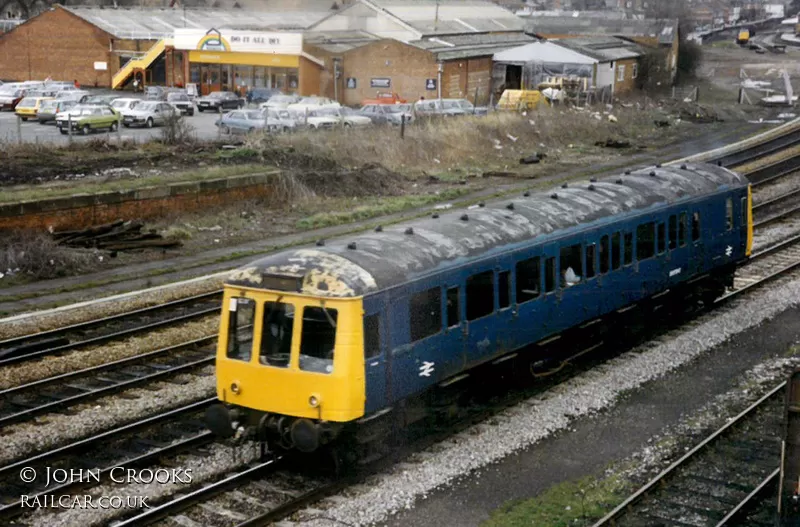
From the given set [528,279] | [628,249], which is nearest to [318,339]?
[528,279]

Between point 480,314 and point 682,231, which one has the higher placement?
point 682,231

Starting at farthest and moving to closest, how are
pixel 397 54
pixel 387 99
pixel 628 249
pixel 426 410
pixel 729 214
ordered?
pixel 397 54 < pixel 387 99 < pixel 729 214 < pixel 628 249 < pixel 426 410

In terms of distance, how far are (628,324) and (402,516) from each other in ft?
24.7

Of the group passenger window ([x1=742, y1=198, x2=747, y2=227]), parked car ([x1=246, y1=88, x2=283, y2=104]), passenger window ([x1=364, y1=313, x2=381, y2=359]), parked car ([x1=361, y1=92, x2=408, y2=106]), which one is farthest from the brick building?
passenger window ([x1=364, y1=313, x2=381, y2=359])

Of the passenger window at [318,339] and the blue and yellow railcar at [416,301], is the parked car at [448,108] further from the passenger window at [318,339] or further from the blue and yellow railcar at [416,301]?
the passenger window at [318,339]

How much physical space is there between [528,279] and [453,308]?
5.98ft

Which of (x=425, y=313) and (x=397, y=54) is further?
(x=397, y=54)

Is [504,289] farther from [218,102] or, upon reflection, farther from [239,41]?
[239,41]

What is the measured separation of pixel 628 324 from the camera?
57.4 ft

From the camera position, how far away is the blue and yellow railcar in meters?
11.5

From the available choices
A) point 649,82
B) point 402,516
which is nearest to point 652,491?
point 402,516

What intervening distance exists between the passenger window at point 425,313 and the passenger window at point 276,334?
4.86 ft

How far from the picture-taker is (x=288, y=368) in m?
11.5

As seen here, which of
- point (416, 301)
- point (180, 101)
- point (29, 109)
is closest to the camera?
point (416, 301)
